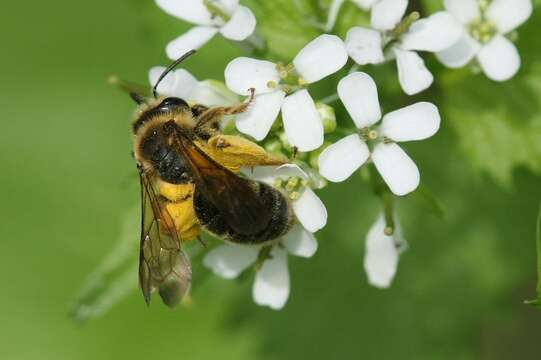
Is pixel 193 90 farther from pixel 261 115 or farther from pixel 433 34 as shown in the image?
pixel 433 34

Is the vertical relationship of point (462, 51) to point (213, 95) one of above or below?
below

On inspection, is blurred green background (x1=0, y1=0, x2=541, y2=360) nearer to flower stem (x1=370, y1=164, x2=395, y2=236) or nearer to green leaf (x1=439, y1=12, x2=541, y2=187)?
green leaf (x1=439, y1=12, x2=541, y2=187)

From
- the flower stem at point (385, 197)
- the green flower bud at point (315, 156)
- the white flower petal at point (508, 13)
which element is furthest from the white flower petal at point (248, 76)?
the white flower petal at point (508, 13)

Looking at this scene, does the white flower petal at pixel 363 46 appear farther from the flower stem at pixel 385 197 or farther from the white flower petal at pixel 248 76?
the flower stem at pixel 385 197

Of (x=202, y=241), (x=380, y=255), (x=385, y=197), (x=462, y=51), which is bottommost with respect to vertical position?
(x=380, y=255)

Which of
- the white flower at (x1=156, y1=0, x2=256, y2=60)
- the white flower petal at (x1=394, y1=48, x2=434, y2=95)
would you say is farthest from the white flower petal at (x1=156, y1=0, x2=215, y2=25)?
the white flower petal at (x1=394, y1=48, x2=434, y2=95)

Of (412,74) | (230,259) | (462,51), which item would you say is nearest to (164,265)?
(230,259)
